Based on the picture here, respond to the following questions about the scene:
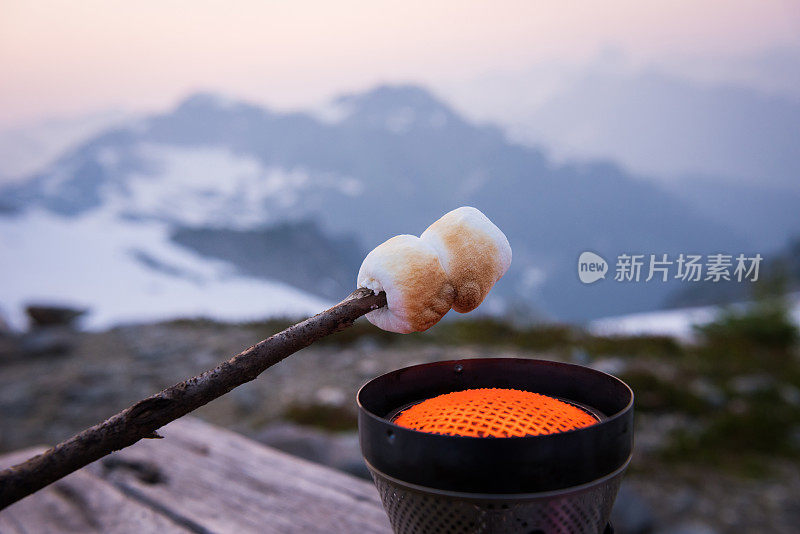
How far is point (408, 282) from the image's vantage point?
1.14 m

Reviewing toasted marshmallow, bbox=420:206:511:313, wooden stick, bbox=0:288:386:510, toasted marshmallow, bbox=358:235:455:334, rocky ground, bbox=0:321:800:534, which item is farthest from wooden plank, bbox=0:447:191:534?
rocky ground, bbox=0:321:800:534

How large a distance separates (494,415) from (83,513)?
1.43 metres

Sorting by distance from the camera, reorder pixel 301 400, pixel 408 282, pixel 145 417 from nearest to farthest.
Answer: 1. pixel 145 417
2. pixel 408 282
3. pixel 301 400

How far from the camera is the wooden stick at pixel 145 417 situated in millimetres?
965

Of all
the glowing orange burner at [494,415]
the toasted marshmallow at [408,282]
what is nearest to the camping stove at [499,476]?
the glowing orange burner at [494,415]

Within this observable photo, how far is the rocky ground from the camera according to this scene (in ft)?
11.7

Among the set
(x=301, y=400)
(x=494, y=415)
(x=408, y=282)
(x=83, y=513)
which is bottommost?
(x=301, y=400)

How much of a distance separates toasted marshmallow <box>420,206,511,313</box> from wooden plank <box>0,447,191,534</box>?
1.15 metres

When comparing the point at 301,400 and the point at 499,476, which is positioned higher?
the point at 499,476

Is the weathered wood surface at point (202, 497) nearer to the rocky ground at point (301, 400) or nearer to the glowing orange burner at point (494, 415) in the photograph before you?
the glowing orange burner at point (494, 415)

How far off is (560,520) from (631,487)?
10.2ft

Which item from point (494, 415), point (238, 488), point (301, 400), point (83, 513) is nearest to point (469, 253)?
point (494, 415)

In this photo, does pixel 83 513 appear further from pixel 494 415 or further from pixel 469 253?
pixel 469 253

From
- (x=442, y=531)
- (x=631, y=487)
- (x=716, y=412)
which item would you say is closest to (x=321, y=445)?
(x=631, y=487)
